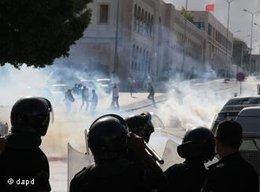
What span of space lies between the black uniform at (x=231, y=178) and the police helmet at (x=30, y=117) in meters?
0.96

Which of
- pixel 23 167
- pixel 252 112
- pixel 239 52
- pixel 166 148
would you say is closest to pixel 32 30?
pixel 252 112

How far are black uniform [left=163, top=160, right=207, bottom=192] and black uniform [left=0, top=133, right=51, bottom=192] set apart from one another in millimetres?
893

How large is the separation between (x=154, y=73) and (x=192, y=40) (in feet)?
78.3

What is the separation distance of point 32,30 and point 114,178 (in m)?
13.0

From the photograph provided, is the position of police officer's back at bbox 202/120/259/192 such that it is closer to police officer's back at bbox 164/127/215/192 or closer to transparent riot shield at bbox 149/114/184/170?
police officer's back at bbox 164/127/215/192

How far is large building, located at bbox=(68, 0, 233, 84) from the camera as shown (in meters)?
59.1

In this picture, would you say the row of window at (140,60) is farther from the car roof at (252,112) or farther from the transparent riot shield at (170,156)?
the transparent riot shield at (170,156)

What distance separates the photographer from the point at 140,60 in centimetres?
6531

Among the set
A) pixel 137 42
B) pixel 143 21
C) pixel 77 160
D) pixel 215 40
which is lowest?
pixel 77 160

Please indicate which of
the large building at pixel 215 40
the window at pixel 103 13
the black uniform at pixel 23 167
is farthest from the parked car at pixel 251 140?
the large building at pixel 215 40

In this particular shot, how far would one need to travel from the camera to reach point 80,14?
60.3 ft

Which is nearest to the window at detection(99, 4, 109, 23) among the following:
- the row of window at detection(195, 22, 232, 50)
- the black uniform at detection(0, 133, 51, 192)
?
the row of window at detection(195, 22, 232, 50)

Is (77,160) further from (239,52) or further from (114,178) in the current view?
(239,52)

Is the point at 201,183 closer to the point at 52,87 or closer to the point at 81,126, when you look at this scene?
the point at 81,126
